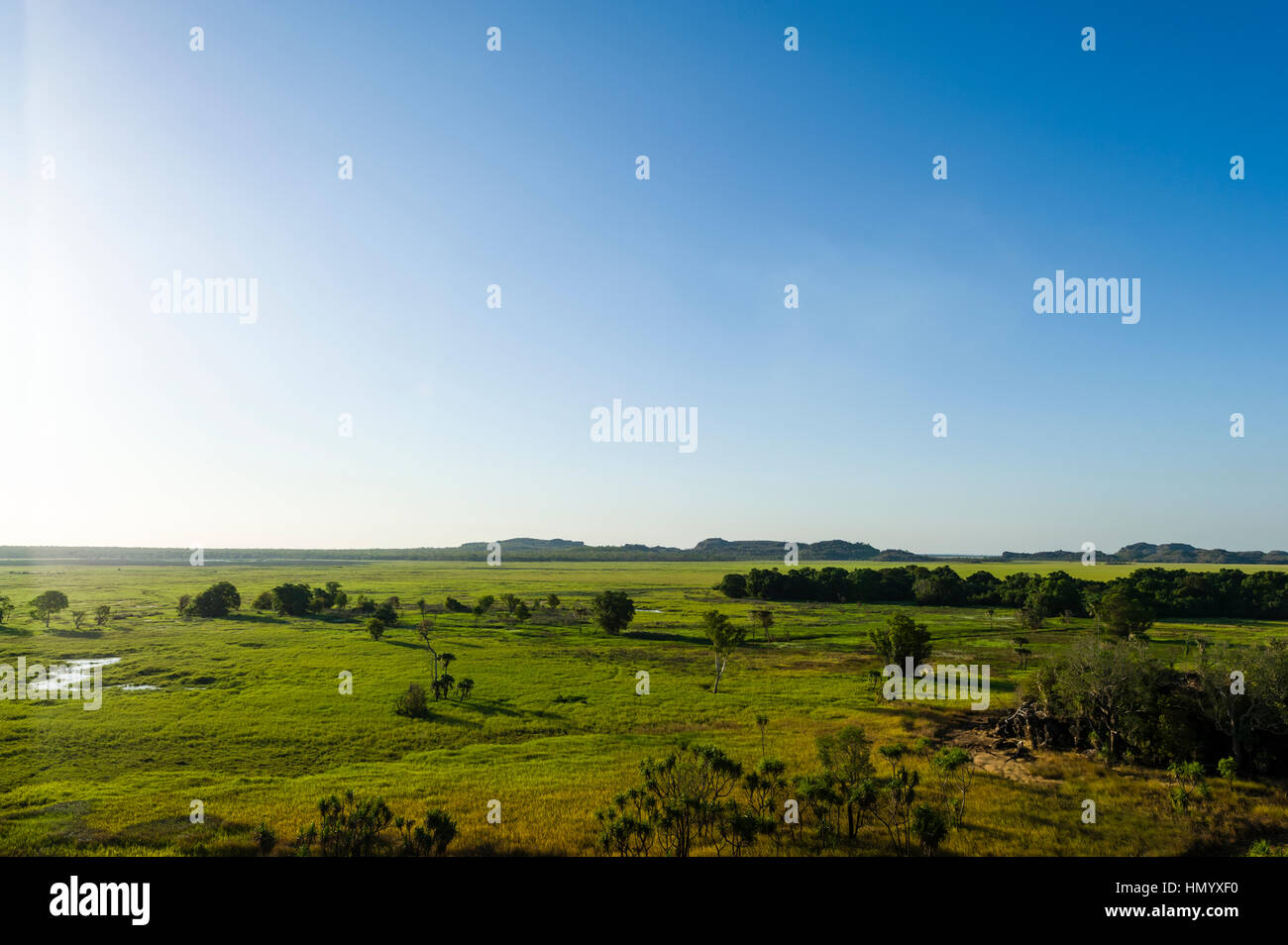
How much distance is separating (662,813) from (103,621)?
101780 millimetres

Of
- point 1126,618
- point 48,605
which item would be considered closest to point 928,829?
point 1126,618

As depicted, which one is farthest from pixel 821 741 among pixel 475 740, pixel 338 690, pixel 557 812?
pixel 338 690

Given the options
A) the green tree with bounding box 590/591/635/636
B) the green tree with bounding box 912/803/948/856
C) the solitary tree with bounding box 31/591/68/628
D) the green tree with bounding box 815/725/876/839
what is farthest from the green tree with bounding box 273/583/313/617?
the green tree with bounding box 912/803/948/856

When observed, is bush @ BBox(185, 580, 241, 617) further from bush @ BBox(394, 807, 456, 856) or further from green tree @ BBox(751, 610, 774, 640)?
bush @ BBox(394, 807, 456, 856)

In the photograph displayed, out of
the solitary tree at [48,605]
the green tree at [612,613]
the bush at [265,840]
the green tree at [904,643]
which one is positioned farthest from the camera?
the green tree at [612,613]

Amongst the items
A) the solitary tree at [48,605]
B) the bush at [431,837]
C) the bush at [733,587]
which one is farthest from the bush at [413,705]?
the bush at [733,587]

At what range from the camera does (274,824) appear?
23.1m

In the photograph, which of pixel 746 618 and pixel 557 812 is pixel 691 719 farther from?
pixel 746 618

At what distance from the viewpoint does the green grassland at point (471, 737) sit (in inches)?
905

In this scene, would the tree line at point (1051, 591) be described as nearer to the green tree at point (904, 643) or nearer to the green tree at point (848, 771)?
the green tree at point (904, 643)

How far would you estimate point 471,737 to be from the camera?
37.7 metres

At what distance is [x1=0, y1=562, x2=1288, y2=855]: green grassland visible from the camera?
22984 mm

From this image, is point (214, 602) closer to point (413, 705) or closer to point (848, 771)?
point (413, 705)

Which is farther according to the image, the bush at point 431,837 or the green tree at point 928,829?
the green tree at point 928,829
